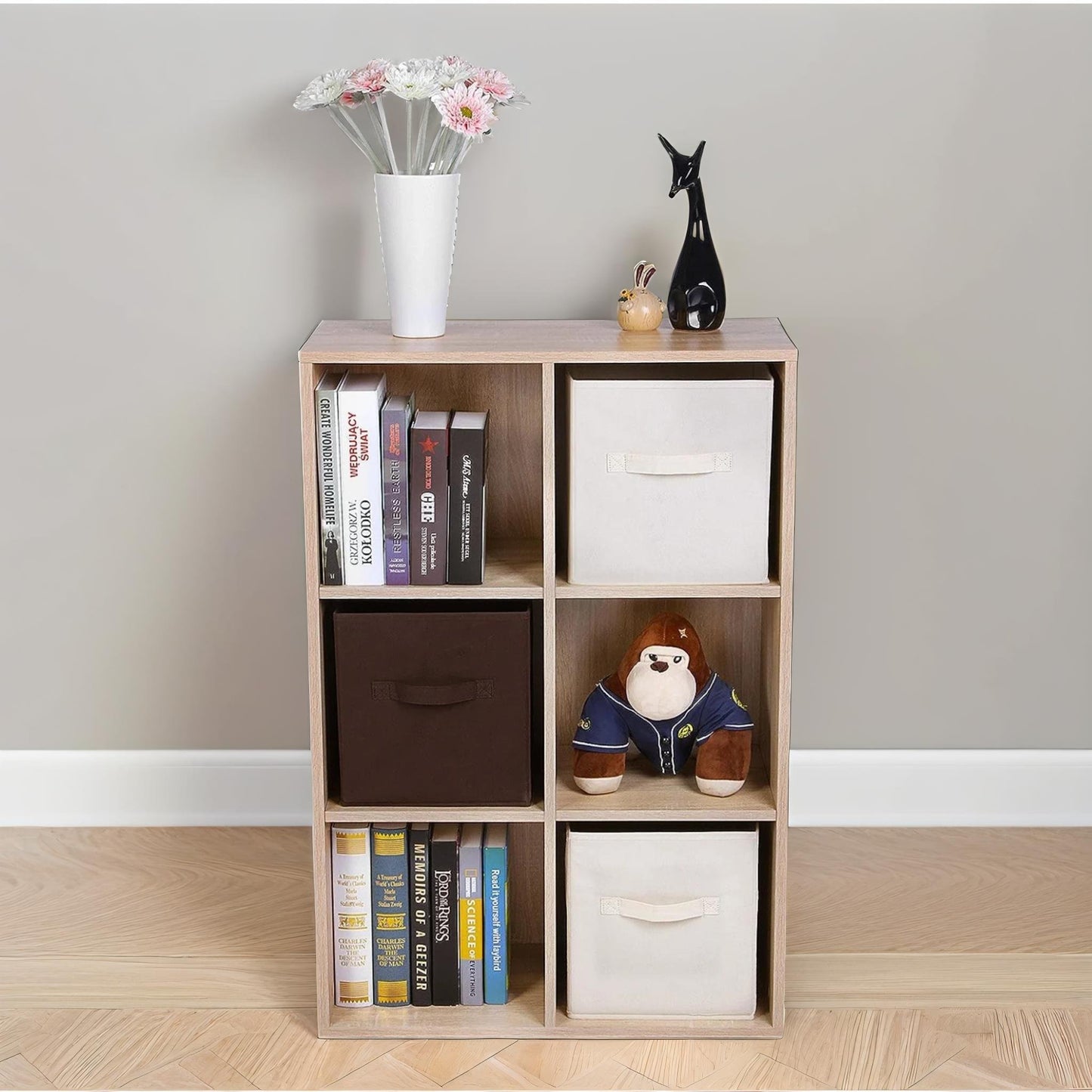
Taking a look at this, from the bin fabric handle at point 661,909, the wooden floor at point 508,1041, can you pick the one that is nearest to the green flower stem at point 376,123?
the bin fabric handle at point 661,909

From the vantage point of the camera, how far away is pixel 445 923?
2014 mm

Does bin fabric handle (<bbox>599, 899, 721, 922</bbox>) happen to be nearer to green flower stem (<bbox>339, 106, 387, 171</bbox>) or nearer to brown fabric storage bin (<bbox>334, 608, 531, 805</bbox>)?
brown fabric storage bin (<bbox>334, 608, 531, 805</bbox>)

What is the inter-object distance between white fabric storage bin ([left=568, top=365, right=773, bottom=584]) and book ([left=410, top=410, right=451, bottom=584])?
0.58 feet

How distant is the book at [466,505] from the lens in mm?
1848

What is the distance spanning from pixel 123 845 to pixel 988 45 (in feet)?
6.70

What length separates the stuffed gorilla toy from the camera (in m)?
1.96

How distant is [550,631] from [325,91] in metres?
0.85

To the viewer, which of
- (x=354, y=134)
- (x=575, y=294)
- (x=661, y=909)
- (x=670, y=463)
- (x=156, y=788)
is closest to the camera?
(x=670, y=463)

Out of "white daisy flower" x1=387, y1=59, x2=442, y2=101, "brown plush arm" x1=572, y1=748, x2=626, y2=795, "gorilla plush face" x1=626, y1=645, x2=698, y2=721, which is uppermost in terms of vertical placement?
"white daisy flower" x1=387, y1=59, x2=442, y2=101

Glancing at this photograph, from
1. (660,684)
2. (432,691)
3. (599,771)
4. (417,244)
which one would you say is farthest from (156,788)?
(417,244)

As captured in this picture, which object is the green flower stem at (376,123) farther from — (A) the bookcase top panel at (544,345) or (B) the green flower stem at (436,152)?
(A) the bookcase top panel at (544,345)

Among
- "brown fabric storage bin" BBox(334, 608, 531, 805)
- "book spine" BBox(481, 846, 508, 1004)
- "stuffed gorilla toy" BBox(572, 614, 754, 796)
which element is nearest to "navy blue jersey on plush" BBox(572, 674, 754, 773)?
"stuffed gorilla toy" BBox(572, 614, 754, 796)

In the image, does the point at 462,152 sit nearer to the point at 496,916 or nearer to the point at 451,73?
the point at 451,73

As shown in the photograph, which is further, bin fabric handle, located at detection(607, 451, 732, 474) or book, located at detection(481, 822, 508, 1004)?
book, located at detection(481, 822, 508, 1004)
